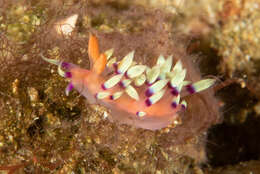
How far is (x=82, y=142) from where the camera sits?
2053 millimetres

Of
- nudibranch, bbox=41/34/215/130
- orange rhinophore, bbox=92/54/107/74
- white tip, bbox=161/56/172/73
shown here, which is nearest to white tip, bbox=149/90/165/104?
nudibranch, bbox=41/34/215/130

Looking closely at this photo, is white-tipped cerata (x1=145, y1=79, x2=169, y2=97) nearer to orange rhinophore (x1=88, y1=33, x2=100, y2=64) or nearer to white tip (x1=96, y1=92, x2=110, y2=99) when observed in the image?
white tip (x1=96, y1=92, x2=110, y2=99)

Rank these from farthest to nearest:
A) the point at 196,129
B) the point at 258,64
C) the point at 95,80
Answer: the point at 258,64, the point at 196,129, the point at 95,80

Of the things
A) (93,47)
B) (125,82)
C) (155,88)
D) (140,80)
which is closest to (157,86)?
(155,88)

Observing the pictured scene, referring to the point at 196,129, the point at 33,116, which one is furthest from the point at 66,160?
the point at 196,129

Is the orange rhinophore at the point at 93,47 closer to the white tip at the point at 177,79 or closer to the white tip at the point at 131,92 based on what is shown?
the white tip at the point at 131,92

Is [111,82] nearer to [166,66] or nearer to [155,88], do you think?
[155,88]

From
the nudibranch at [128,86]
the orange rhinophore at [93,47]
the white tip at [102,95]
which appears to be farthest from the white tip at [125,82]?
the orange rhinophore at [93,47]

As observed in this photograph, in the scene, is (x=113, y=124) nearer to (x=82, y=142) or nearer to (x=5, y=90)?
(x=82, y=142)

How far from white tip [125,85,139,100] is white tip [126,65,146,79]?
9 centimetres

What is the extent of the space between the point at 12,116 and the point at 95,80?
2.31 ft

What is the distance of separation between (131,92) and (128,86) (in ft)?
0.17

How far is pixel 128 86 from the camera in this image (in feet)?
6.26

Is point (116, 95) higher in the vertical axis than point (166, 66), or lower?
lower
